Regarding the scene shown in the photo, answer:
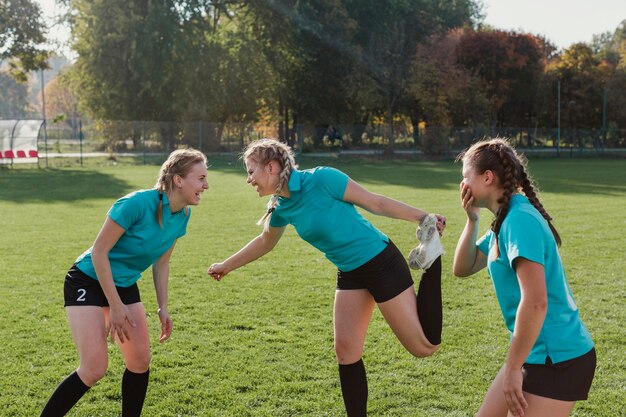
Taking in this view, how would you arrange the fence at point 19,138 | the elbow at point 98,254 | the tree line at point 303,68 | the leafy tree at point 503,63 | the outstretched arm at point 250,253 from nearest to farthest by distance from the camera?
the elbow at point 98,254 < the outstretched arm at point 250,253 < the fence at point 19,138 < the tree line at point 303,68 < the leafy tree at point 503,63

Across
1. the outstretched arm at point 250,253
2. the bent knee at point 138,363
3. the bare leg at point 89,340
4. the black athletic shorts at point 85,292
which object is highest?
the outstretched arm at point 250,253

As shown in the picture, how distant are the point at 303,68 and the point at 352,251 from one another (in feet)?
141

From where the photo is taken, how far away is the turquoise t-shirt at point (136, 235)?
4.02 meters

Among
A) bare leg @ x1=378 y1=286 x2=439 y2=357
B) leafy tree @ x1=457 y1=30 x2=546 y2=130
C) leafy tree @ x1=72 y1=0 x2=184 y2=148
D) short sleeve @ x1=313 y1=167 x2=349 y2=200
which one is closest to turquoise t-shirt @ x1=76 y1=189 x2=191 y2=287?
short sleeve @ x1=313 y1=167 x2=349 y2=200

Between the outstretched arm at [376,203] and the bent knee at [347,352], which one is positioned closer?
the outstretched arm at [376,203]

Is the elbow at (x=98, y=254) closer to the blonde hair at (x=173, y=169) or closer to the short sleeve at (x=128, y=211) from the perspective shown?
the short sleeve at (x=128, y=211)

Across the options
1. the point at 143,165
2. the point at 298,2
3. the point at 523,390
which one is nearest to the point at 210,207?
the point at 523,390

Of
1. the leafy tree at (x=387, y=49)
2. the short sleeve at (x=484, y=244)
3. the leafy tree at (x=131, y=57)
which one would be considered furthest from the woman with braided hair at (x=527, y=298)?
the leafy tree at (x=387, y=49)

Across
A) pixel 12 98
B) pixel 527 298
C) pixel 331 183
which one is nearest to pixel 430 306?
pixel 331 183

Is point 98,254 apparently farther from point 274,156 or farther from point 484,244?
point 484,244

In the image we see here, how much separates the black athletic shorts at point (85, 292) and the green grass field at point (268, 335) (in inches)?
39.3

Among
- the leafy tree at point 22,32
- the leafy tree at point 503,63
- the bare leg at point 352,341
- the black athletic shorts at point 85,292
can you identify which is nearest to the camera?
the black athletic shorts at point 85,292

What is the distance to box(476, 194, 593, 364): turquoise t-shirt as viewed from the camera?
280 cm

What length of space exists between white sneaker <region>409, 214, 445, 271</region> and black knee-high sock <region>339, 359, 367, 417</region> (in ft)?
2.64
